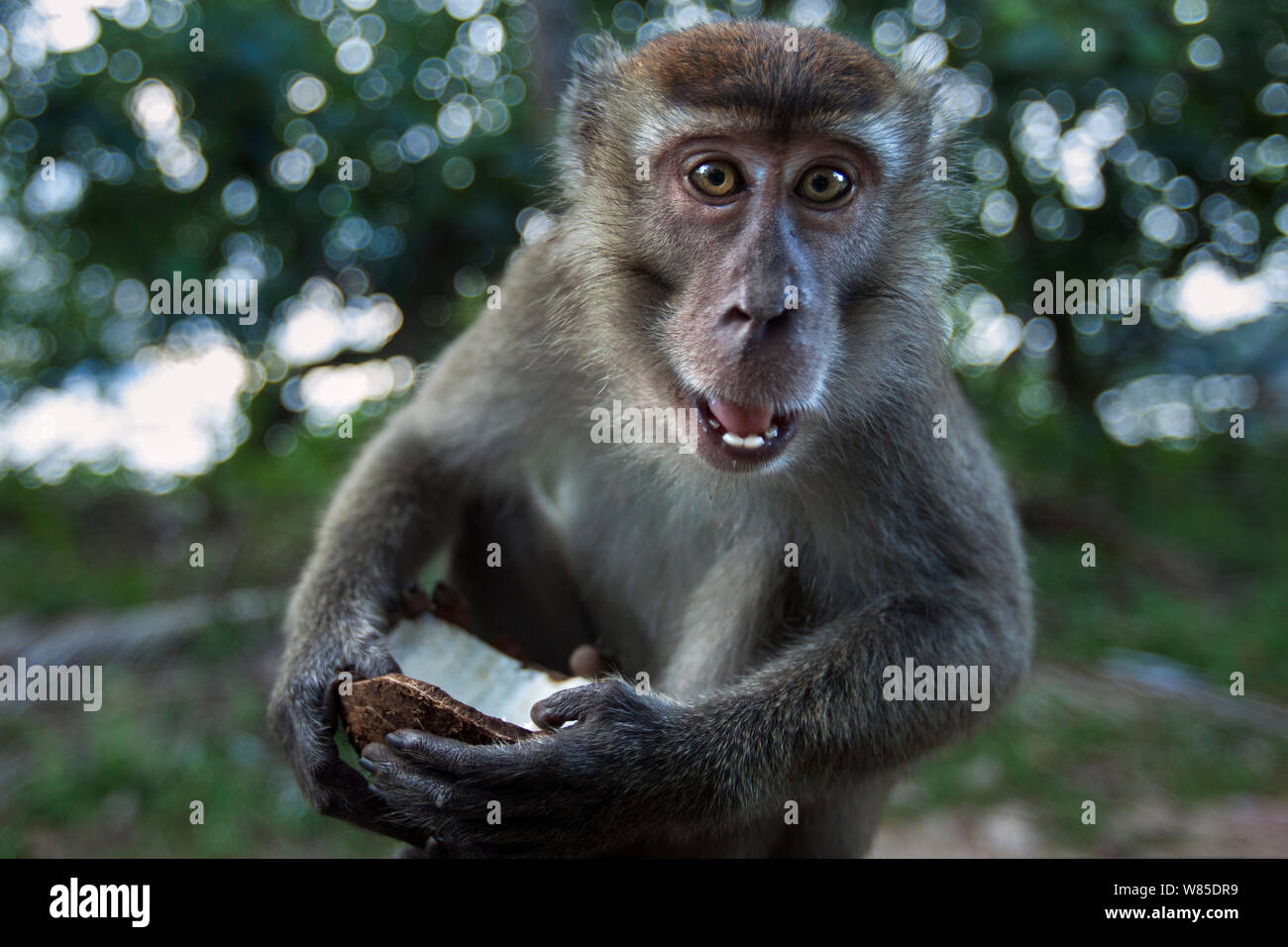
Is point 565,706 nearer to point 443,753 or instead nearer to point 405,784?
point 443,753

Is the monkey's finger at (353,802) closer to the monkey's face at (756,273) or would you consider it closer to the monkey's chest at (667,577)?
the monkey's chest at (667,577)

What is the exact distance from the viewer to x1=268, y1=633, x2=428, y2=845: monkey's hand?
3217 mm

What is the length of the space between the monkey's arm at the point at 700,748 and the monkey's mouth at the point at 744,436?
80 centimetres

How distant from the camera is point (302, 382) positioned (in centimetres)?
959

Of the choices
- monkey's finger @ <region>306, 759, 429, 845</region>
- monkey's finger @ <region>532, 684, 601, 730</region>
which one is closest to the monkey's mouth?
monkey's finger @ <region>532, 684, 601, 730</region>

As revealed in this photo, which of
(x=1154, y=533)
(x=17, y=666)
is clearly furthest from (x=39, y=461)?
(x=1154, y=533)

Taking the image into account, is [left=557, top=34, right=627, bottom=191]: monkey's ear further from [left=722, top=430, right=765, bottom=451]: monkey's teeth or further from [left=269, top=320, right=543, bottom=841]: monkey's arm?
[left=722, top=430, right=765, bottom=451]: monkey's teeth

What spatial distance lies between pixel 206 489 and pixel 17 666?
2573 mm

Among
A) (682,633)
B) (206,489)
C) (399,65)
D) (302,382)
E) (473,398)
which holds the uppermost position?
(399,65)

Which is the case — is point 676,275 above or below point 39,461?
below

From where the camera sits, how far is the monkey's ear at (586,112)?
3.92m
